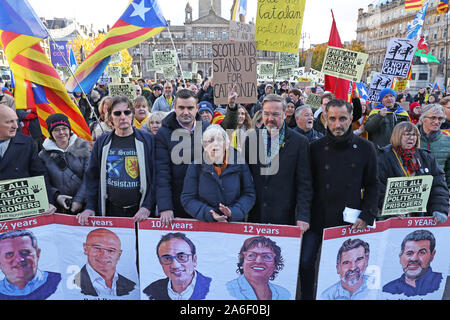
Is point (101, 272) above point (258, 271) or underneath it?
underneath

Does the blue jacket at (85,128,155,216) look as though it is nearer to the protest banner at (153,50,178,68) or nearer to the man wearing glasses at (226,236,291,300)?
the man wearing glasses at (226,236,291,300)

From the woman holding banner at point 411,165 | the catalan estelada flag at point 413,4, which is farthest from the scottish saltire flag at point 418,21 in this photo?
the woman holding banner at point 411,165

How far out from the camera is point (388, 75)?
6832mm

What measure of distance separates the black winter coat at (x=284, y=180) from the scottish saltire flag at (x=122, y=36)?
8.87 ft

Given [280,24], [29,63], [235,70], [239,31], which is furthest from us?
[239,31]

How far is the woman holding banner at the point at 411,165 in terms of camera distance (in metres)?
3.40

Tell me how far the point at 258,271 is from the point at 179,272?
2.41 feet

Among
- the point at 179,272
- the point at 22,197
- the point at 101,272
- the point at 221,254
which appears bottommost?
the point at 101,272

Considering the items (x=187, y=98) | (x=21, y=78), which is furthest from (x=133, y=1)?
(x=187, y=98)

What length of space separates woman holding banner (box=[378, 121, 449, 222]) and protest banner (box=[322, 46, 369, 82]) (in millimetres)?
2281

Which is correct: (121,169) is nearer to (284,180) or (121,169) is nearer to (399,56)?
(284,180)

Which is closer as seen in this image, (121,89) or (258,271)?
(258,271)

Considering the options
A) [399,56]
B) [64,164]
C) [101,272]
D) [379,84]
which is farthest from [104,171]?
[399,56]

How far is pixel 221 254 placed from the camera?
321cm
